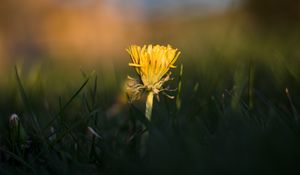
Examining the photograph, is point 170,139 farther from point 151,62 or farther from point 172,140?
point 151,62

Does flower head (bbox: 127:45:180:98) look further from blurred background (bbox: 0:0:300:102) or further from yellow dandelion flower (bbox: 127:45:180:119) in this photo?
blurred background (bbox: 0:0:300:102)

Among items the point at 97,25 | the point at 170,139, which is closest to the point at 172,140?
the point at 170,139

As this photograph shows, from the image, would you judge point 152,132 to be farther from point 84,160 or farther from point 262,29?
point 262,29

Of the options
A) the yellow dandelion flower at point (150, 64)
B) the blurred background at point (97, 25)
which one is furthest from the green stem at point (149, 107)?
the blurred background at point (97, 25)

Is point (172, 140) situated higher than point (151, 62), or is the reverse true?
point (151, 62)

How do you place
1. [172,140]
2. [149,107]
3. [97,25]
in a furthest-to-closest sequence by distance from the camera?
[97,25], [149,107], [172,140]

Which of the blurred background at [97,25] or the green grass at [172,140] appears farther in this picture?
the blurred background at [97,25]

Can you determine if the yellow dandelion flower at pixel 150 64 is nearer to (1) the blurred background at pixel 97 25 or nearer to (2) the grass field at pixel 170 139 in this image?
(2) the grass field at pixel 170 139

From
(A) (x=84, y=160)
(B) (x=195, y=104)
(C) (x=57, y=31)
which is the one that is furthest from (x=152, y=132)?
(C) (x=57, y=31)
